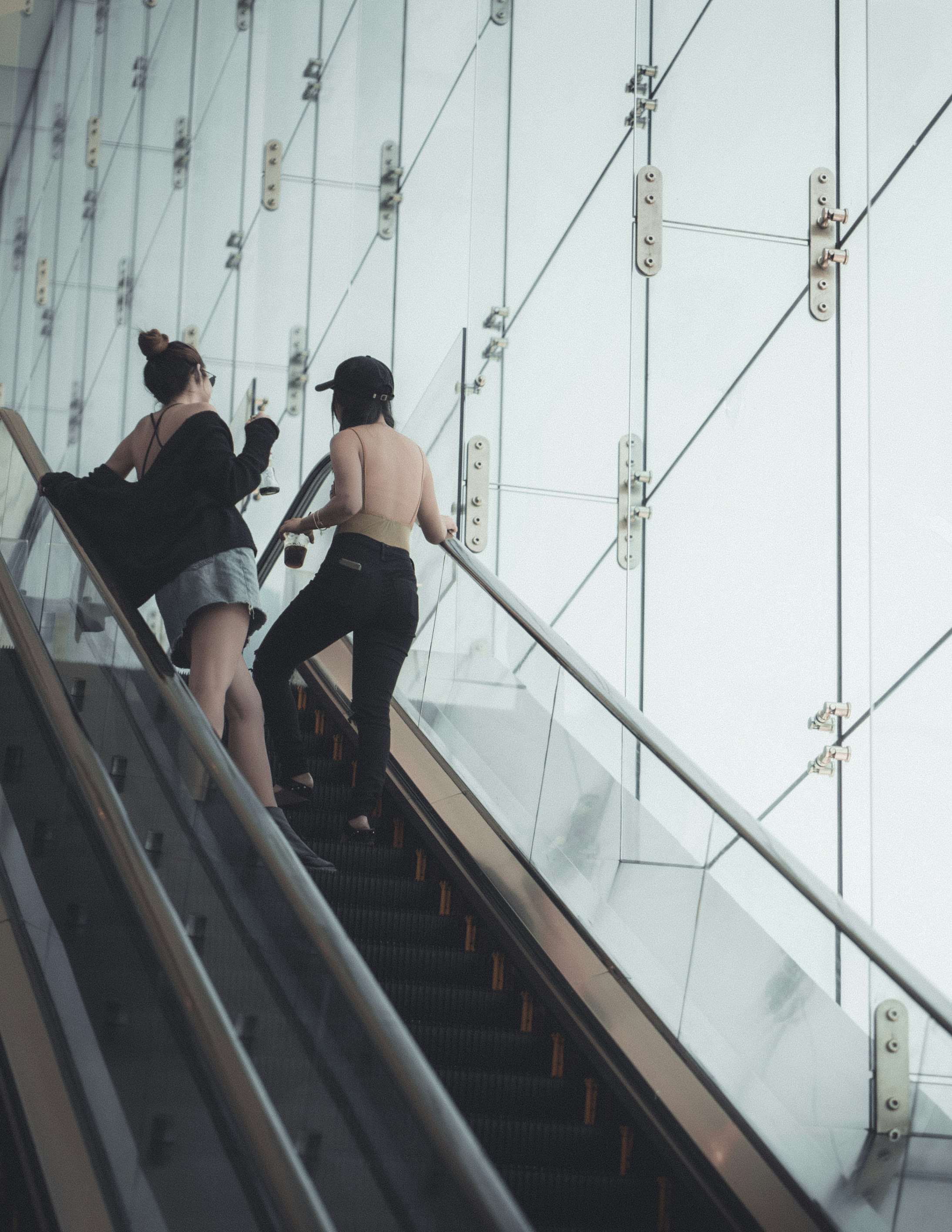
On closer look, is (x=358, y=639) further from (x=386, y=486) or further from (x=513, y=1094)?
(x=513, y=1094)

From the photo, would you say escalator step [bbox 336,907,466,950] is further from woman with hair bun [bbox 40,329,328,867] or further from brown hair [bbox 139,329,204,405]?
brown hair [bbox 139,329,204,405]

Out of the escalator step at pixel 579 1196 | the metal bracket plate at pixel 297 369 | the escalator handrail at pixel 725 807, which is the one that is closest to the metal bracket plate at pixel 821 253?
the escalator handrail at pixel 725 807

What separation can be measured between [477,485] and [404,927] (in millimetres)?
3198

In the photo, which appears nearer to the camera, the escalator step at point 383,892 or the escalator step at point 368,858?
the escalator step at point 383,892

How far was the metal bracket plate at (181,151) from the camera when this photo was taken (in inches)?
556

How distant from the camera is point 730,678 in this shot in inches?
233

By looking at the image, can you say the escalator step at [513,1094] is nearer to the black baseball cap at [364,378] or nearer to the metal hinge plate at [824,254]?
the black baseball cap at [364,378]

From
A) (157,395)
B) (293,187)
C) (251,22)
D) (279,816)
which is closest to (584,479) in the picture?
(157,395)

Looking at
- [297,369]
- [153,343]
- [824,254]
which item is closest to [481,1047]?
[153,343]

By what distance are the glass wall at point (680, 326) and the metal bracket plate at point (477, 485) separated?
0.41 meters

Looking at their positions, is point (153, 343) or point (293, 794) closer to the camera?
point (153, 343)

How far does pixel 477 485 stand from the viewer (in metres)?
7.22

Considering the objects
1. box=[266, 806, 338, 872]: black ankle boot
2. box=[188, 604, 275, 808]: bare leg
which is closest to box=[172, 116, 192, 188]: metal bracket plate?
box=[188, 604, 275, 808]: bare leg

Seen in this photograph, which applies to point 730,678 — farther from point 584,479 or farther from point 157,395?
point 157,395
